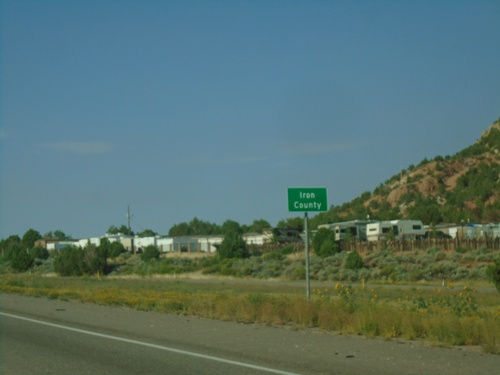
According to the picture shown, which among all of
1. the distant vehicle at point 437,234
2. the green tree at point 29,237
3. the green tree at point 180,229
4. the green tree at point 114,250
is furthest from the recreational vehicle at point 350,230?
the green tree at point 180,229

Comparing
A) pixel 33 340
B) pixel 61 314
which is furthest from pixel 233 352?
pixel 61 314

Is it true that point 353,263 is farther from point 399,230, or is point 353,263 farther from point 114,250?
point 114,250

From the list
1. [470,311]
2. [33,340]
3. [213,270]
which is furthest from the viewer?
[213,270]

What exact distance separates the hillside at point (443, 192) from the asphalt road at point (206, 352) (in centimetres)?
9116

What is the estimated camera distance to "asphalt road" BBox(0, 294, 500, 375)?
11156 millimetres

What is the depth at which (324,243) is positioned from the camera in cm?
7419

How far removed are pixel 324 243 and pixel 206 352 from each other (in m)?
62.0

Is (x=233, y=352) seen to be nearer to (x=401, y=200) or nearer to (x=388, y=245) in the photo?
(x=388, y=245)

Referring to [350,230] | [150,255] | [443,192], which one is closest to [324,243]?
[350,230]

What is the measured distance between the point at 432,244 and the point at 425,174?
6484 centimetres

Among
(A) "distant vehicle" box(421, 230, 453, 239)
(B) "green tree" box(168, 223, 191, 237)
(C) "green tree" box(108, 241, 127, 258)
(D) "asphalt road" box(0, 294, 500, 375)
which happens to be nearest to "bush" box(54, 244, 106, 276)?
(C) "green tree" box(108, 241, 127, 258)

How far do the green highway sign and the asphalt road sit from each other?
3620mm

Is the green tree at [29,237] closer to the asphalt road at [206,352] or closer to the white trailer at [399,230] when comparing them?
the white trailer at [399,230]

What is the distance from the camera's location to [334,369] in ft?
36.2
